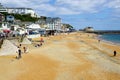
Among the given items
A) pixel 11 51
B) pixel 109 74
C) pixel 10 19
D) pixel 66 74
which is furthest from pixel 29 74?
pixel 10 19

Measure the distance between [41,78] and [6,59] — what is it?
9633mm

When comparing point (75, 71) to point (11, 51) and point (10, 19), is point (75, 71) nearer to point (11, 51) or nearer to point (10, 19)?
point (11, 51)

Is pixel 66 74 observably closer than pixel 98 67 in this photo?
Yes

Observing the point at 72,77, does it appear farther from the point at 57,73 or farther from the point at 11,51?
the point at 11,51

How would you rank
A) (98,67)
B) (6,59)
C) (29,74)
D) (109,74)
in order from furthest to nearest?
1. (6,59)
2. (98,67)
3. (109,74)
4. (29,74)

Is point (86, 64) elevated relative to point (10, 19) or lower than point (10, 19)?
lower

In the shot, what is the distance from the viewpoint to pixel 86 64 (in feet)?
93.1

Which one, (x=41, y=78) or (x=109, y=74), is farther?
(x=109, y=74)

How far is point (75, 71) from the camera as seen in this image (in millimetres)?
23781

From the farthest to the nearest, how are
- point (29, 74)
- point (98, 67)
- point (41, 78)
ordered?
point (98, 67) < point (29, 74) < point (41, 78)

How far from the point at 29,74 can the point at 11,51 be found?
11755mm

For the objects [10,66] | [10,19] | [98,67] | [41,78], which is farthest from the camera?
[10,19]

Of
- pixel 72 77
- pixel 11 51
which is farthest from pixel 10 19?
pixel 72 77

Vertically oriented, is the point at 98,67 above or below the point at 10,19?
below
